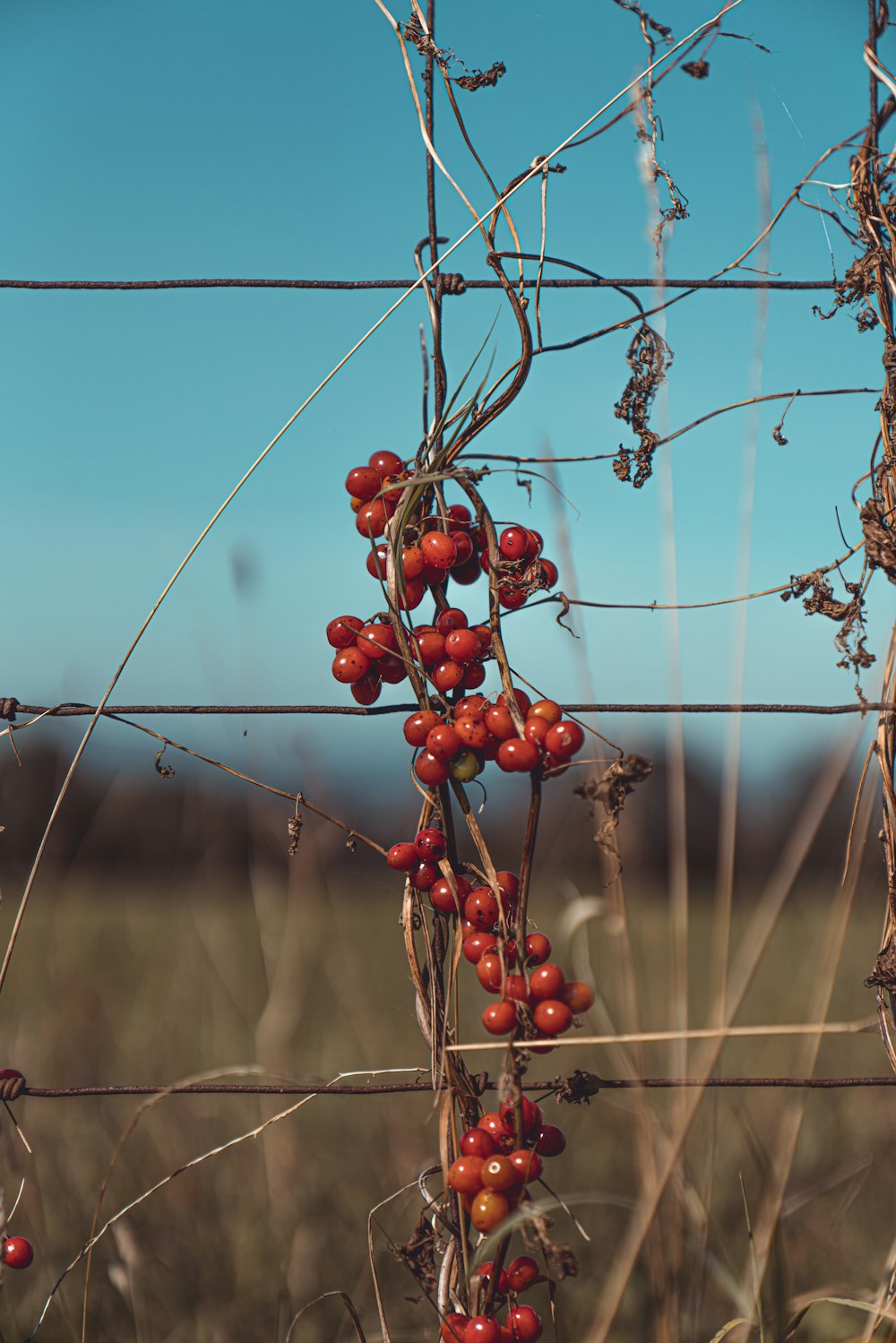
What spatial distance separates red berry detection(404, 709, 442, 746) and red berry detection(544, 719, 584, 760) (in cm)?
13

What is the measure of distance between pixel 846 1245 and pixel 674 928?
1.47 meters

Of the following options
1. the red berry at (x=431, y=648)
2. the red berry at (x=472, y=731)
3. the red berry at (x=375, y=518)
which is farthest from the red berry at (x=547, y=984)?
the red berry at (x=375, y=518)

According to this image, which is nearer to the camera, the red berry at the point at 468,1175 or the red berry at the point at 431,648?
the red berry at the point at 468,1175

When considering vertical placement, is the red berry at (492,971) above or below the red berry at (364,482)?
below

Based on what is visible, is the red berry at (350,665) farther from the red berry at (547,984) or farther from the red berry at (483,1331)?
the red berry at (483,1331)

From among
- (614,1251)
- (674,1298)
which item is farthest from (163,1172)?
(674,1298)

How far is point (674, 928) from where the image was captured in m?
1.10

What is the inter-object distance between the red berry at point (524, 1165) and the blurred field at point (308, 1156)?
0.11 meters

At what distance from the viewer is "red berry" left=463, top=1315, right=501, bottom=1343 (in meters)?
0.93

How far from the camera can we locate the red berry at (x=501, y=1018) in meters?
0.92

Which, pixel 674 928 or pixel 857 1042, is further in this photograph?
pixel 857 1042

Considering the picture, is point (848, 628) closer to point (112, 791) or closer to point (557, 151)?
point (557, 151)

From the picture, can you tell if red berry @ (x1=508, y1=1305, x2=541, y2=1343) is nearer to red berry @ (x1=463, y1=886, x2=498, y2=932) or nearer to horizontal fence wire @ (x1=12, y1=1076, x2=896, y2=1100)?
horizontal fence wire @ (x1=12, y1=1076, x2=896, y2=1100)

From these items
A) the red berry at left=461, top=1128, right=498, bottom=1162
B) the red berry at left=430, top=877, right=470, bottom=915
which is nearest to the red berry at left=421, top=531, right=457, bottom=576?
the red berry at left=430, top=877, right=470, bottom=915
